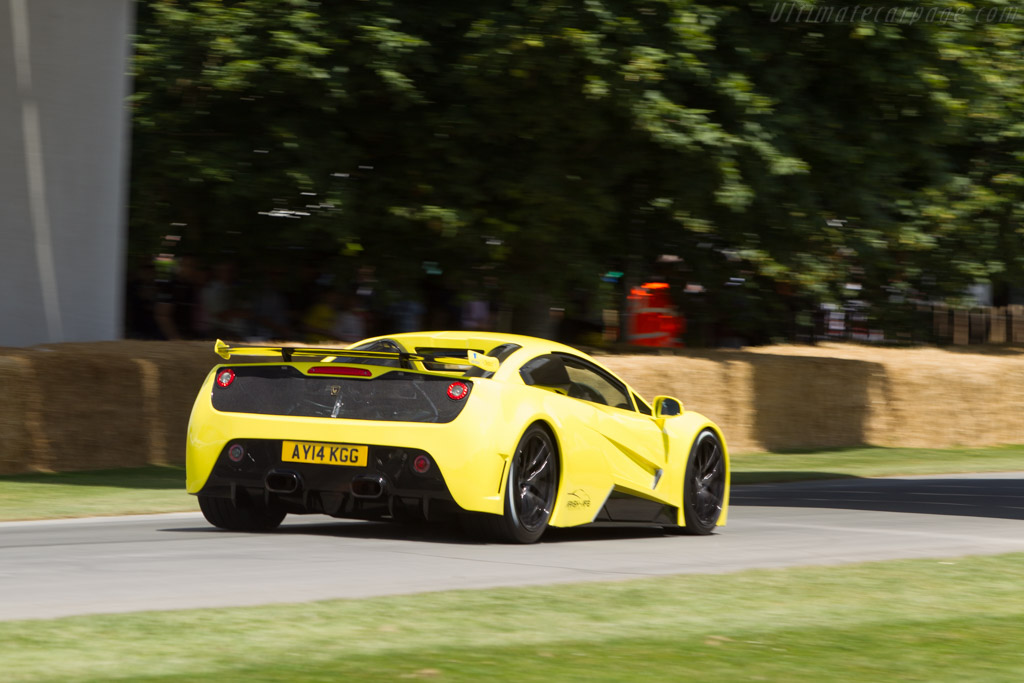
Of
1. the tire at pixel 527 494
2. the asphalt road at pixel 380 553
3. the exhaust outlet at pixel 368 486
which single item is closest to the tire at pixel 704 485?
the asphalt road at pixel 380 553

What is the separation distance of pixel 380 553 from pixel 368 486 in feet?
1.19

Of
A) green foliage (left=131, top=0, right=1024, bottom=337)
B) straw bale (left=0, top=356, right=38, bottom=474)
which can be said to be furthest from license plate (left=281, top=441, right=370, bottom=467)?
green foliage (left=131, top=0, right=1024, bottom=337)

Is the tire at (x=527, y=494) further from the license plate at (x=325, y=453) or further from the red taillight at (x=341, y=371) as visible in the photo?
the red taillight at (x=341, y=371)

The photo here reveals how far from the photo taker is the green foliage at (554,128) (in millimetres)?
16969

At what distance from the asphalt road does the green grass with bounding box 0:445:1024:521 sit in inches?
28.8

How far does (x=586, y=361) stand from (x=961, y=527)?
3220 mm

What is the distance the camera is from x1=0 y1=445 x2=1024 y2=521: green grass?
37.5 feet

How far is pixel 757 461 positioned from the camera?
18.7 metres

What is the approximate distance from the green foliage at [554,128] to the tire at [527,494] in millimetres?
8266

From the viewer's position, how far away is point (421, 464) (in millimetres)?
8461

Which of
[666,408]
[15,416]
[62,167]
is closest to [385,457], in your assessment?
[666,408]

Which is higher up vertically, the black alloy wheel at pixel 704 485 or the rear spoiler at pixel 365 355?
the rear spoiler at pixel 365 355

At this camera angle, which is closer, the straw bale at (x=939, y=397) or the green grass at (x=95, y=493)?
the green grass at (x=95, y=493)

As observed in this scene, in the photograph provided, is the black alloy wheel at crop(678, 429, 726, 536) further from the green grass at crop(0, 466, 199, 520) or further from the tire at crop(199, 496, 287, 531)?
the green grass at crop(0, 466, 199, 520)
